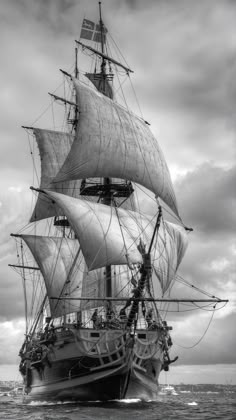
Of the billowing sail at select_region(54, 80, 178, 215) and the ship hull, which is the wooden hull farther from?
the billowing sail at select_region(54, 80, 178, 215)

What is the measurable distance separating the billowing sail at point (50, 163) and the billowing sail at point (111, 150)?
35.5ft

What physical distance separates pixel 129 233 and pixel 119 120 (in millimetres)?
10914

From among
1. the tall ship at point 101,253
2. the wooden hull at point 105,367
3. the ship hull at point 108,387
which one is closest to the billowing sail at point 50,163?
the tall ship at point 101,253

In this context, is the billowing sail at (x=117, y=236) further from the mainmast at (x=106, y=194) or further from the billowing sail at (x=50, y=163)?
the billowing sail at (x=50, y=163)

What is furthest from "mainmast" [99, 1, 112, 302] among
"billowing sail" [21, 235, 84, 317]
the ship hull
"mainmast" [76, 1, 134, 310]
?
the ship hull

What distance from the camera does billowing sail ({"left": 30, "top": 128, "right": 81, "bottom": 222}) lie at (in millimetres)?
63156

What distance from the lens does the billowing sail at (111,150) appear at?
5022 cm

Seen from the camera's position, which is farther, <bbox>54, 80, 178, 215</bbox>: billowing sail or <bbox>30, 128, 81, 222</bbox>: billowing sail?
<bbox>30, 128, 81, 222</bbox>: billowing sail

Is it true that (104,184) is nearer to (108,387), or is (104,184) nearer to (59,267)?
(59,267)

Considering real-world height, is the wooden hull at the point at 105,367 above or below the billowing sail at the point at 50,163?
below

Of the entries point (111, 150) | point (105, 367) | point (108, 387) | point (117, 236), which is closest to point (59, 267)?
point (117, 236)

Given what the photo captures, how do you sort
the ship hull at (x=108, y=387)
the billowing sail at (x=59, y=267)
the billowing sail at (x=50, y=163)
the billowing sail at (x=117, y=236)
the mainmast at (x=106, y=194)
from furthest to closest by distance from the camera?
the billowing sail at (x=50, y=163) → the billowing sail at (x=59, y=267) → the mainmast at (x=106, y=194) → the billowing sail at (x=117, y=236) → the ship hull at (x=108, y=387)

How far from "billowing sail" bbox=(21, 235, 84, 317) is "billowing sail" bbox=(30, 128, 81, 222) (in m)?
3.56

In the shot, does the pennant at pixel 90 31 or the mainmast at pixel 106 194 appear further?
the pennant at pixel 90 31
